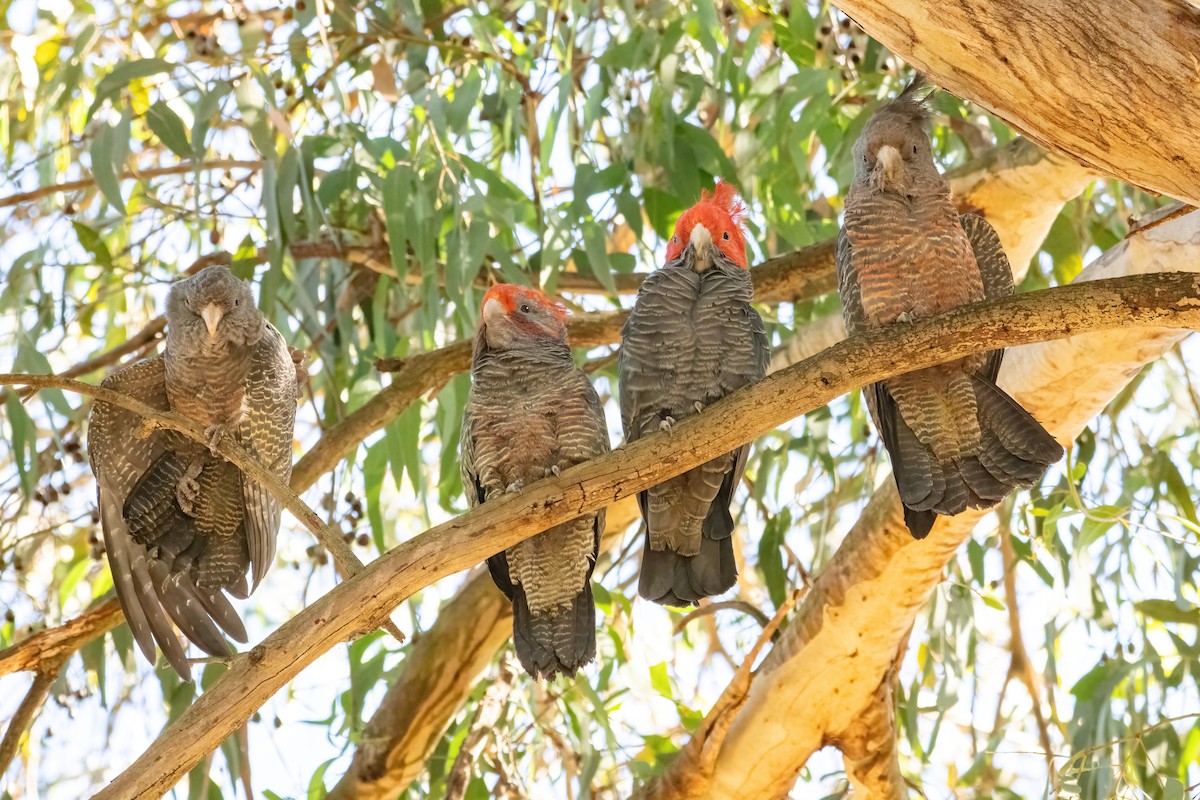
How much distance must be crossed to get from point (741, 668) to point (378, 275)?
1.62m

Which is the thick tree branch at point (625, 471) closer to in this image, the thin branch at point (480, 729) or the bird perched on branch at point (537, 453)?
the bird perched on branch at point (537, 453)

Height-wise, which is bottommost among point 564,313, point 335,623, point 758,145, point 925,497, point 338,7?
point 335,623

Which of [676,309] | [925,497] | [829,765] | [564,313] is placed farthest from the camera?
[829,765]

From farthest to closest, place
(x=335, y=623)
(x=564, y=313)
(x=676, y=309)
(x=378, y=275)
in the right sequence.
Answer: (x=378, y=275) < (x=564, y=313) < (x=676, y=309) < (x=335, y=623)

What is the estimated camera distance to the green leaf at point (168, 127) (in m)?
2.86

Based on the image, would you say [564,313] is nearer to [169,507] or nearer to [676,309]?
[676,309]

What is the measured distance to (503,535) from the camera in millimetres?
2045

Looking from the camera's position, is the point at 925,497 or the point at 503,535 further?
the point at 925,497

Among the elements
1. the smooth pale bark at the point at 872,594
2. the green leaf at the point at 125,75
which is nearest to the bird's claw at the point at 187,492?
the green leaf at the point at 125,75

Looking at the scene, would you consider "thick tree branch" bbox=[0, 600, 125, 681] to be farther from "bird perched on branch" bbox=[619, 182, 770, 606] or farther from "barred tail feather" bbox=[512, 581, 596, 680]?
"bird perched on branch" bbox=[619, 182, 770, 606]

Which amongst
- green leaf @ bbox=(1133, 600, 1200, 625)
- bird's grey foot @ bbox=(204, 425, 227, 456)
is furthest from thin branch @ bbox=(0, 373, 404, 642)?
green leaf @ bbox=(1133, 600, 1200, 625)

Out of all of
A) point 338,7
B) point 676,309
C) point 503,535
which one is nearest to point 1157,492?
point 676,309

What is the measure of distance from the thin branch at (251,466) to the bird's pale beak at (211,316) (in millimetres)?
273

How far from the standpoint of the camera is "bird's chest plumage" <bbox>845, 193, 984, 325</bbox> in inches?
93.0
